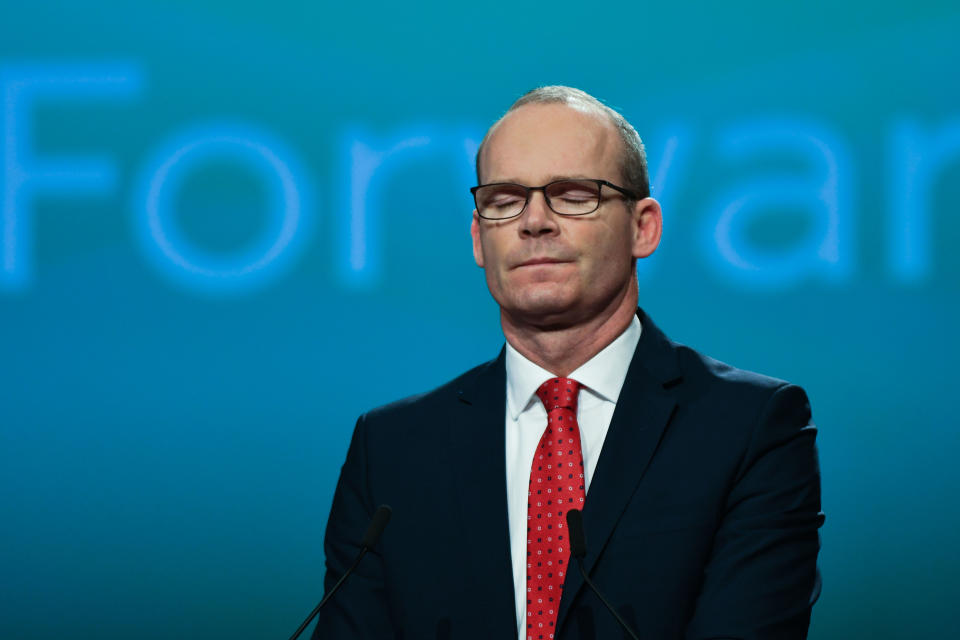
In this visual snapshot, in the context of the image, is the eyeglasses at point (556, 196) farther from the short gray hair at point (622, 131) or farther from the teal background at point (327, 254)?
the teal background at point (327, 254)

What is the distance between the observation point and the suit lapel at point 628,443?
154 cm

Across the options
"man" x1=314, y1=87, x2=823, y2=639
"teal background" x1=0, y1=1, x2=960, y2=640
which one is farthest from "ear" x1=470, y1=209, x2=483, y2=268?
"teal background" x1=0, y1=1, x2=960, y2=640

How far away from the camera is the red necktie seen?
156 centimetres

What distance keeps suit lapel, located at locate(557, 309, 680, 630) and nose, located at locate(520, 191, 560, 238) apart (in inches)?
10.4

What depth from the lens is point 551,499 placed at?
1.62 m

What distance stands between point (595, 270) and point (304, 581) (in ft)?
5.67

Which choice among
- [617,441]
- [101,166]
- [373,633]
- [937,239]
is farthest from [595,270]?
[101,166]

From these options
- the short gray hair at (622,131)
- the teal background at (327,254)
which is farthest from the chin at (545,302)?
the teal background at (327,254)

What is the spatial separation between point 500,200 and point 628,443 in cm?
42

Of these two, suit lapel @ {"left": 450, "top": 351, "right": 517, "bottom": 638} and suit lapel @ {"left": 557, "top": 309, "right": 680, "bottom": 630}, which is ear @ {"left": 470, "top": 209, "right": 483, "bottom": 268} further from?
suit lapel @ {"left": 557, "top": 309, "right": 680, "bottom": 630}

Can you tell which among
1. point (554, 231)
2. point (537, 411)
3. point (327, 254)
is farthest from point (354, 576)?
point (327, 254)

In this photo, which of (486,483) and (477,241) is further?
(477,241)

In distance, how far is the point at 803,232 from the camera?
2.98m

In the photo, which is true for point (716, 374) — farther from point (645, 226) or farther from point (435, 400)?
point (435, 400)
